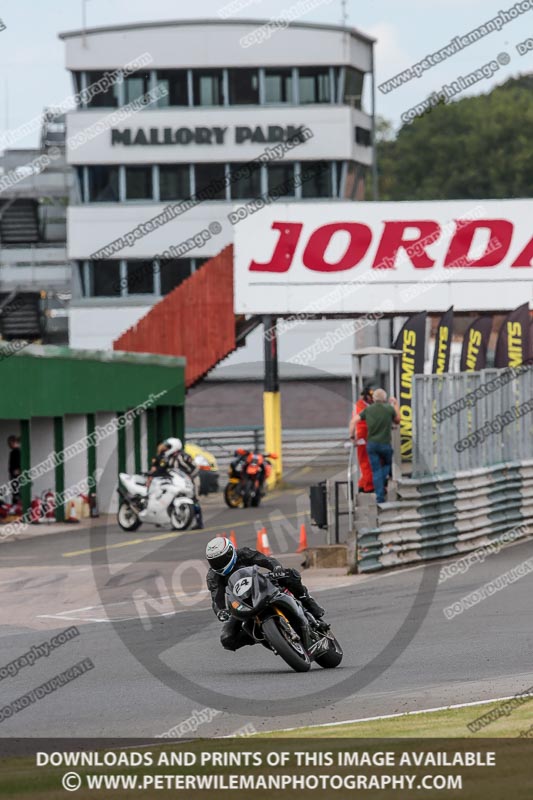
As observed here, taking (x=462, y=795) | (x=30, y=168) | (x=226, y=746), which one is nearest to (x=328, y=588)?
(x=226, y=746)

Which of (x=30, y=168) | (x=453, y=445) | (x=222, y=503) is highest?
(x=30, y=168)

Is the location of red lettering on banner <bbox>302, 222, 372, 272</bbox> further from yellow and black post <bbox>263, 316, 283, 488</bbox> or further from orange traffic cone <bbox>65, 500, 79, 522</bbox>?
orange traffic cone <bbox>65, 500, 79, 522</bbox>

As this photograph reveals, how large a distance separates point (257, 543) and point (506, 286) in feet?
60.0

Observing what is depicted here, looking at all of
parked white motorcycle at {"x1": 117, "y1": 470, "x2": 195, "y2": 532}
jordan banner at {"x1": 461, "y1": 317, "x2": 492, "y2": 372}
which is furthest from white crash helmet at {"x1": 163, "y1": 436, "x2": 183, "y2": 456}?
jordan banner at {"x1": 461, "y1": 317, "x2": 492, "y2": 372}

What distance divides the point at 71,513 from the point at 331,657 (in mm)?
20365

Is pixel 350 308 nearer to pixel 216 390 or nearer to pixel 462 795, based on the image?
pixel 216 390

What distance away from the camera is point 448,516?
23312 mm

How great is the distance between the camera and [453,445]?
24.3 m

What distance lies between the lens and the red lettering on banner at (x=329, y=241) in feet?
137

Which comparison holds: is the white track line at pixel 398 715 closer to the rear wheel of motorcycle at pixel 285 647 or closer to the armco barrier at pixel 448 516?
the rear wheel of motorcycle at pixel 285 647

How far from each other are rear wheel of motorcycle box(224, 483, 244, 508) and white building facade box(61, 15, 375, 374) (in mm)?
28474

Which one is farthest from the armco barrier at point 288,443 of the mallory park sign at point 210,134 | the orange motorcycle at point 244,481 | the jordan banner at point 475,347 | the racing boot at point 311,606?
the racing boot at point 311,606

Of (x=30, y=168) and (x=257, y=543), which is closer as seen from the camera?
(x=257, y=543)

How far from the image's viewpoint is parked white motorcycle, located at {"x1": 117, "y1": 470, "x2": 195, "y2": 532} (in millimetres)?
29438
